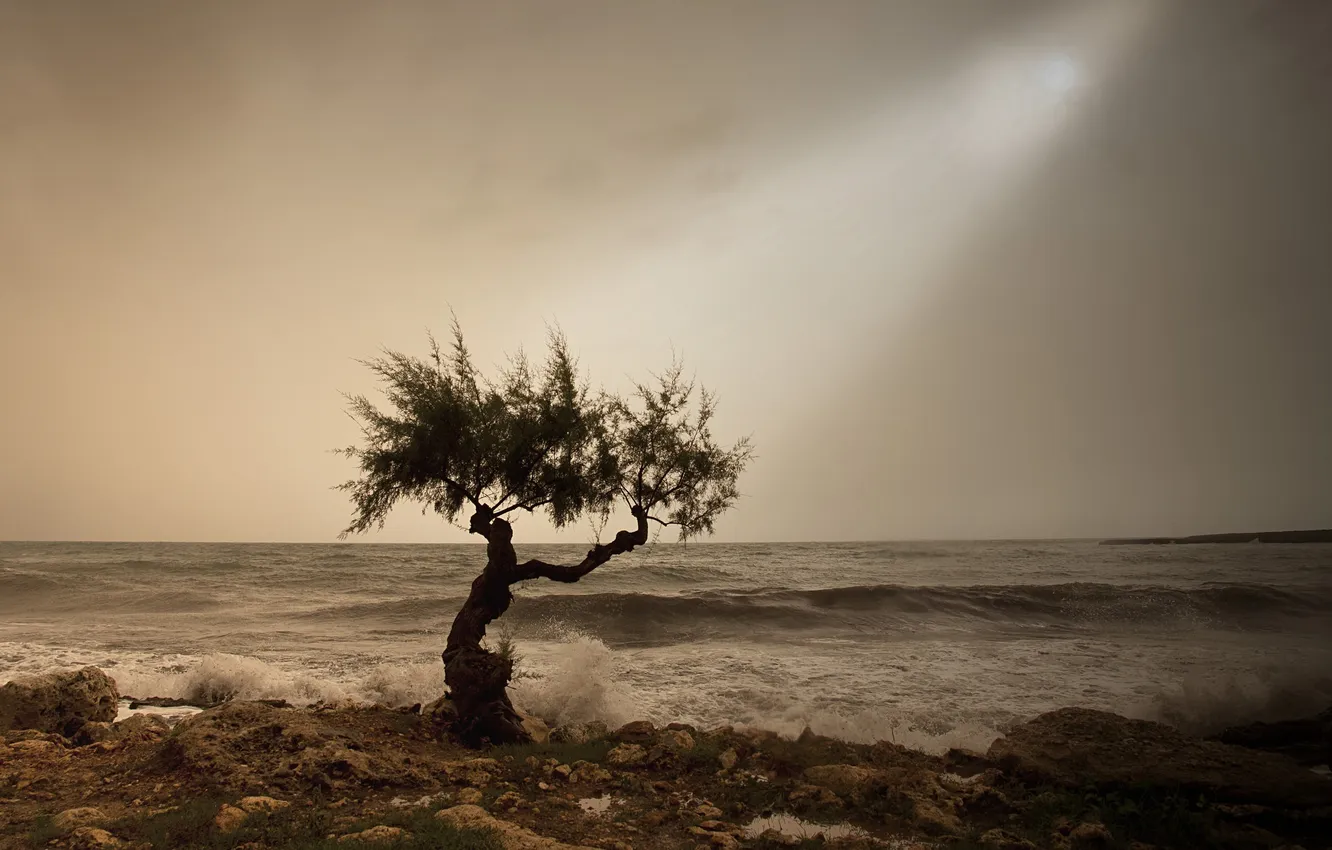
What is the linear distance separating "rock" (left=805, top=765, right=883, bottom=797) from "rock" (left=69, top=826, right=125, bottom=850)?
801 cm

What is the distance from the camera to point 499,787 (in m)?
8.16

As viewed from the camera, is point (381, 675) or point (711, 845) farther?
point (381, 675)

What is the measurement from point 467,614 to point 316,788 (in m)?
4.21

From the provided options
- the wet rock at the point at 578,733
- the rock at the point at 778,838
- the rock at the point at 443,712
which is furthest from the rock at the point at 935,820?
the rock at the point at 443,712

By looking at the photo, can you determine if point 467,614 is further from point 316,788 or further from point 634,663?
point 634,663

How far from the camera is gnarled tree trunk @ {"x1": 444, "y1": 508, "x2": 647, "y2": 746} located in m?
10.8

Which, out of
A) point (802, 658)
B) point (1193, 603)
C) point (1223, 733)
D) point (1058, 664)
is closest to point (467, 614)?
point (802, 658)

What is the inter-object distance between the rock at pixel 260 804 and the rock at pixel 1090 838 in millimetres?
8966

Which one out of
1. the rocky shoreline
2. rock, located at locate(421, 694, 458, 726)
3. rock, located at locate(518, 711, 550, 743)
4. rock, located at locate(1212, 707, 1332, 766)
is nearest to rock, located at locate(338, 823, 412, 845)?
the rocky shoreline

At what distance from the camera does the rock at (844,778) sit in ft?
26.5

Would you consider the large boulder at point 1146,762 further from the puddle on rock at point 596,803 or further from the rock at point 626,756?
the puddle on rock at point 596,803

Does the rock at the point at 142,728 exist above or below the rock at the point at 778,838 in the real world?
below

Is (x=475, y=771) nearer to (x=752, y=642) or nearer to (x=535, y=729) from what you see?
(x=535, y=729)

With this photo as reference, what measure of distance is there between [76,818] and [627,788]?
6.29 metres
